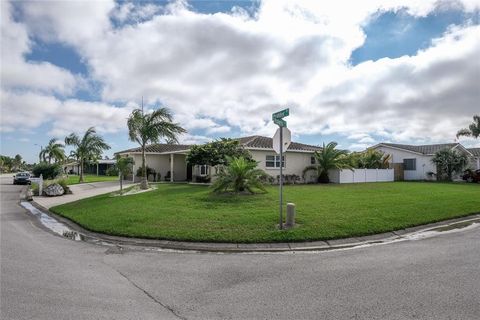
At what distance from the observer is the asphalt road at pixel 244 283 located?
4.08 m

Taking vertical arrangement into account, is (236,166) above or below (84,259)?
above

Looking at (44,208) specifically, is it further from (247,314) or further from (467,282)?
(467,282)

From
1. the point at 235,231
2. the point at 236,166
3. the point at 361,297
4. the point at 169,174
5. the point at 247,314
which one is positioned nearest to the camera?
the point at 247,314

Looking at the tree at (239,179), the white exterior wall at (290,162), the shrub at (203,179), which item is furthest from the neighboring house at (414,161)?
the tree at (239,179)

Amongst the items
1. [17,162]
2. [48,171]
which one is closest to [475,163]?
[48,171]

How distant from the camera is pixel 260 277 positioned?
17.8 ft

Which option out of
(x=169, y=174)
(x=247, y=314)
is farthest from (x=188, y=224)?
(x=169, y=174)

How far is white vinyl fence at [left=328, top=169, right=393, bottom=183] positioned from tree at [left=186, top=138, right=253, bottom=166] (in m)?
8.32

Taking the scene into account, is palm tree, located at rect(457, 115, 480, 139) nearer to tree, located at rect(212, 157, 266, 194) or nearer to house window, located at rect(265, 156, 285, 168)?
house window, located at rect(265, 156, 285, 168)

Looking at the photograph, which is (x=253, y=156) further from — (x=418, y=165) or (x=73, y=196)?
(x=418, y=165)

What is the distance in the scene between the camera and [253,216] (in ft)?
33.0

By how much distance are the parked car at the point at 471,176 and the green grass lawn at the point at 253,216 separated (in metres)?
17.1

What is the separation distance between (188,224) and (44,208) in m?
9.83

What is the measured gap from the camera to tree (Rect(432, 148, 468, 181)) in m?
29.4
